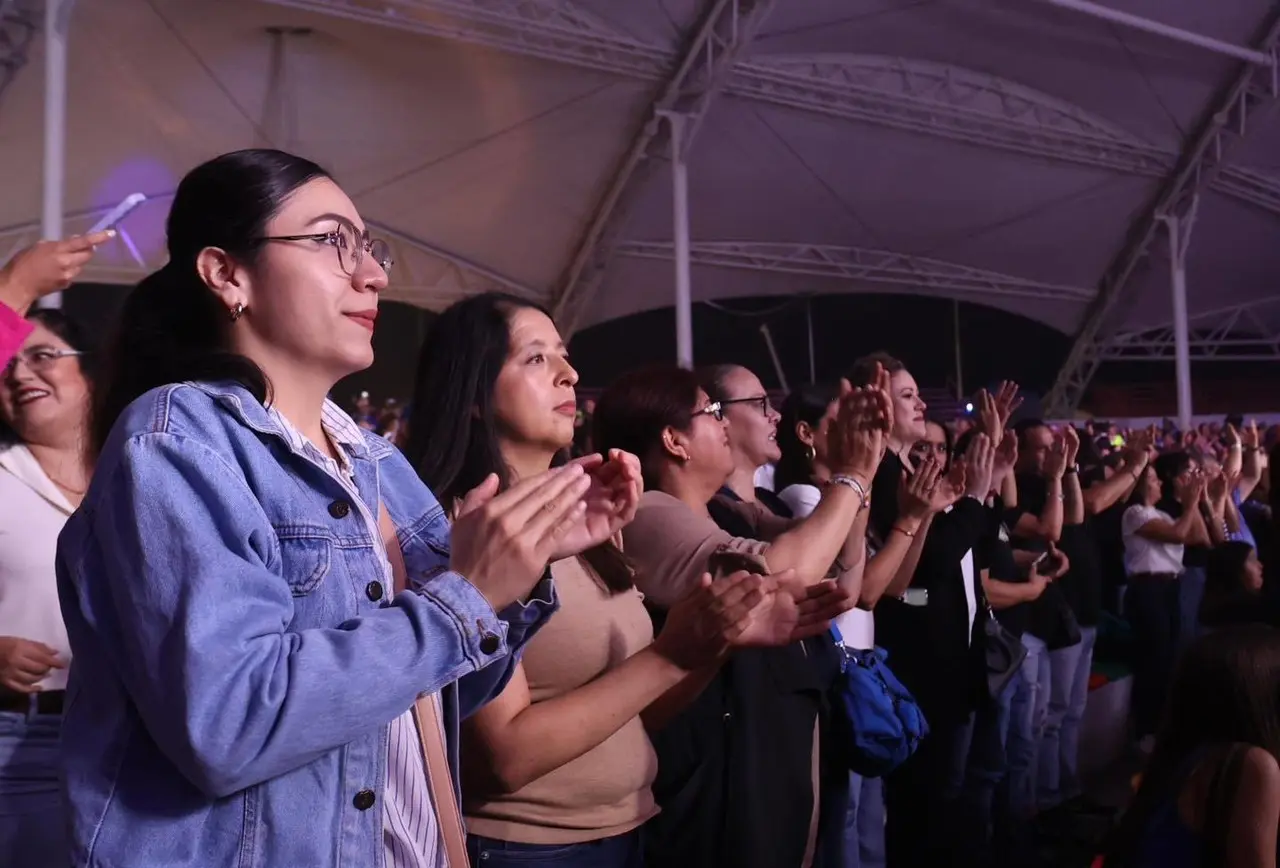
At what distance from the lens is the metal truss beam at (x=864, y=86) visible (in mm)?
8914

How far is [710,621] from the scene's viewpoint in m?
1.59

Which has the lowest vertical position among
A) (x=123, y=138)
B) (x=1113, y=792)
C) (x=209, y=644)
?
(x=1113, y=792)

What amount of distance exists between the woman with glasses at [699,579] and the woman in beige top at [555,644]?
17cm

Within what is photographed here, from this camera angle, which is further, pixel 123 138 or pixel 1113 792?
pixel 123 138

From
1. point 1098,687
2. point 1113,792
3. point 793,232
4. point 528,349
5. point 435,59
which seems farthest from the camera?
A: point 793,232

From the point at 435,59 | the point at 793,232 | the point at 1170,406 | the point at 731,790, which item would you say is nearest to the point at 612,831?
the point at 731,790

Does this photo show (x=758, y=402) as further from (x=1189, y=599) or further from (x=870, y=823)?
(x=1189, y=599)

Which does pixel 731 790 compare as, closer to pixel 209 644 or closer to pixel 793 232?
pixel 209 644

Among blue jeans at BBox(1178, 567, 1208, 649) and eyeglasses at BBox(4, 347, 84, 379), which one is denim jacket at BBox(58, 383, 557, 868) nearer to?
eyeglasses at BBox(4, 347, 84, 379)

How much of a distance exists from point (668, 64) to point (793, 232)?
3782 millimetres

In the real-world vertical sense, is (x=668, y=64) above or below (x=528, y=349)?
above

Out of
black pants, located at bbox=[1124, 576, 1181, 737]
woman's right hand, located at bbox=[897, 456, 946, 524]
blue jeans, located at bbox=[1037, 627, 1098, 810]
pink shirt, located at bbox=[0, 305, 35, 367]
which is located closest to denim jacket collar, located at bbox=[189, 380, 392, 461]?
pink shirt, located at bbox=[0, 305, 35, 367]

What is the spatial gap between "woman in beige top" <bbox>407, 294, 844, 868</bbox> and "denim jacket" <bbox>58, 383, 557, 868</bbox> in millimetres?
518

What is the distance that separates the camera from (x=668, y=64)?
34.1ft
